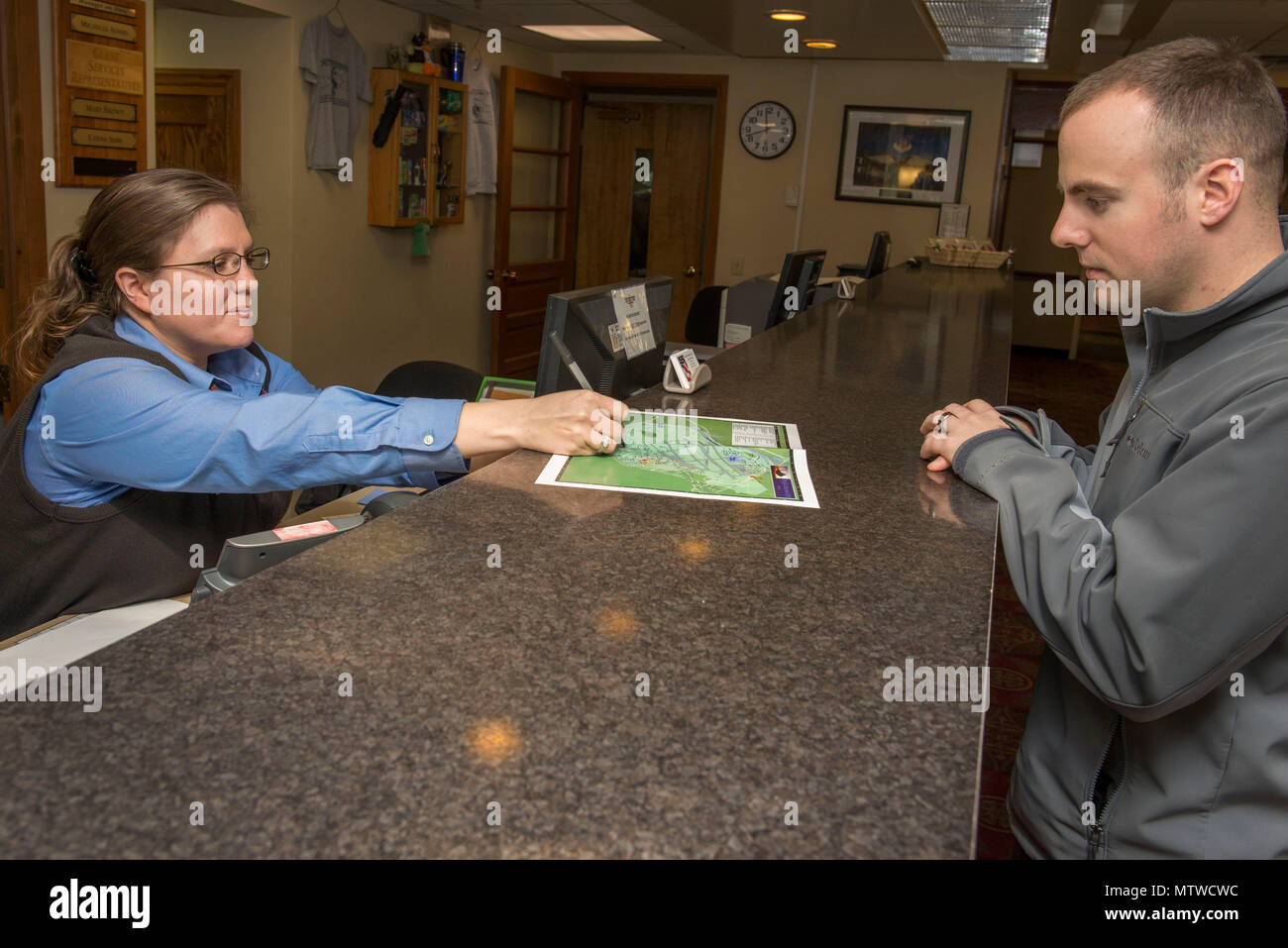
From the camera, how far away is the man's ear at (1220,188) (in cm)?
102

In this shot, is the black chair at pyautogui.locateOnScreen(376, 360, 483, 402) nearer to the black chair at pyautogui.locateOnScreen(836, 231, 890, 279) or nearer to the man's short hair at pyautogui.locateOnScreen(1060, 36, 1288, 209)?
the man's short hair at pyautogui.locateOnScreen(1060, 36, 1288, 209)

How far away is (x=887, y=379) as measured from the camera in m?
2.29

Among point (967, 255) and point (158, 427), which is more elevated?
point (967, 255)

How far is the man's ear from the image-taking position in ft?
3.34

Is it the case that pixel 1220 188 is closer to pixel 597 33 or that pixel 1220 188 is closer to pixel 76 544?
pixel 76 544

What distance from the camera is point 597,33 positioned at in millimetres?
6547

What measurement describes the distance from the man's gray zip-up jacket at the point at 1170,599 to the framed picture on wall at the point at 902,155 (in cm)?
661

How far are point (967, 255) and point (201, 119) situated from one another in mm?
4164

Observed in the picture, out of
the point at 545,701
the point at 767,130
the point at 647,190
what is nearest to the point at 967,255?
the point at 767,130

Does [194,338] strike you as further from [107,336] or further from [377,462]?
[377,462]

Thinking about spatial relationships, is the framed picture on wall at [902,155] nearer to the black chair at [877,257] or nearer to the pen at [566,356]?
the black chair at [877,257]

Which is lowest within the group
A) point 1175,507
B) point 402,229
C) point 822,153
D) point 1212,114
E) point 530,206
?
point 1175,507

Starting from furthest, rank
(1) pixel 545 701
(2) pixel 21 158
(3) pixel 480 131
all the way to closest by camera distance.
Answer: (3) pixel 480 131, (2) pixel 21 158, (1) pixel 545 701

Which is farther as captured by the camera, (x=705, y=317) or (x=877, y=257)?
(x=705, y=317)
